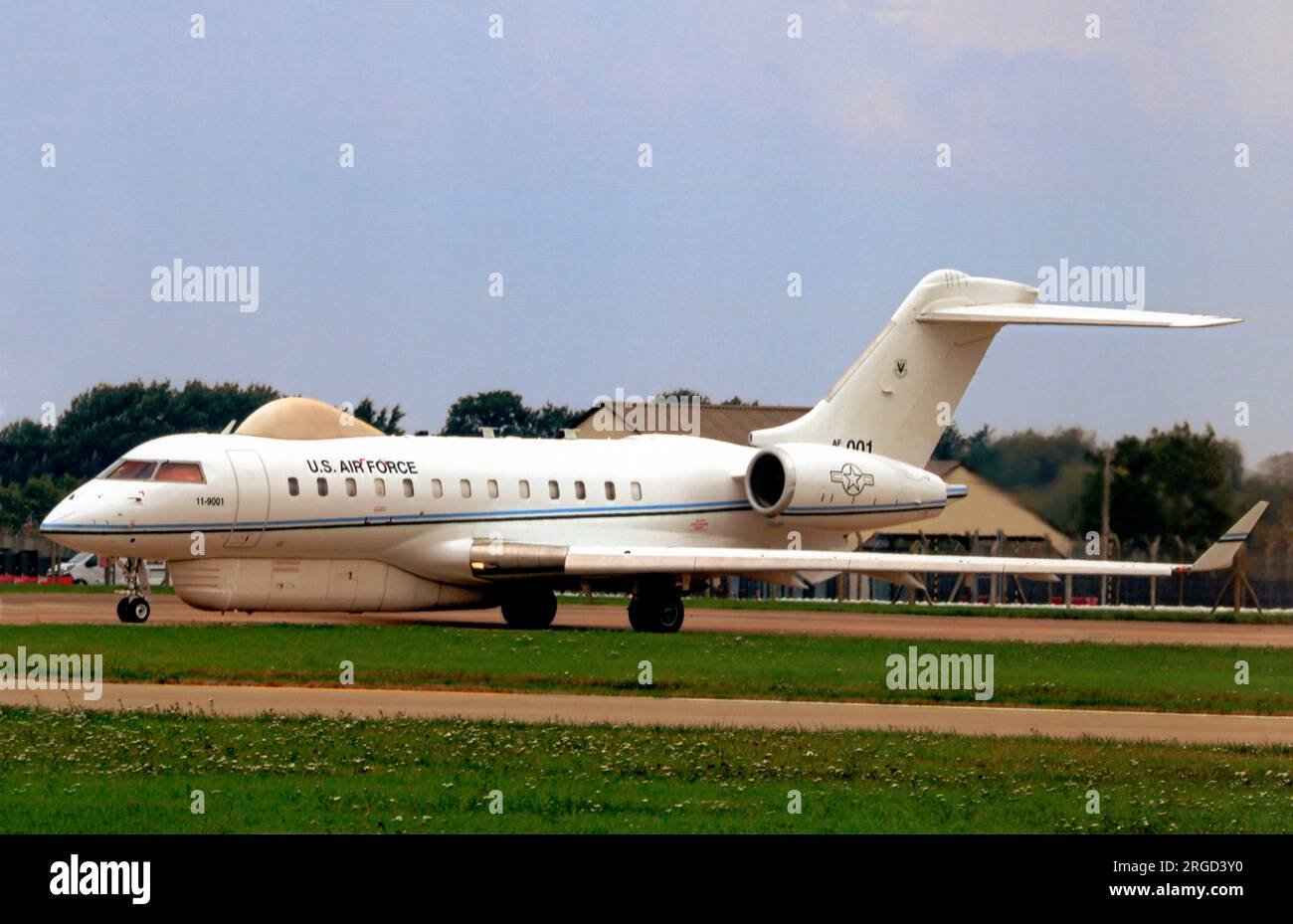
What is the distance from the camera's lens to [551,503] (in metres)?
42.9

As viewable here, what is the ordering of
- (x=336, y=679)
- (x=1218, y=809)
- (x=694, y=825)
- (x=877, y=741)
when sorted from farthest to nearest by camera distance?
(x=336, y=679), (x=877, y=741), (x=1218, y=809), (x=694, y=825)

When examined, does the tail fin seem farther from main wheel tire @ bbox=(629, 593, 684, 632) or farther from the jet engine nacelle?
main wheel tire @ bbox=(629, 593, 684, 632)

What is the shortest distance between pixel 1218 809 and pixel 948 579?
5413 cm

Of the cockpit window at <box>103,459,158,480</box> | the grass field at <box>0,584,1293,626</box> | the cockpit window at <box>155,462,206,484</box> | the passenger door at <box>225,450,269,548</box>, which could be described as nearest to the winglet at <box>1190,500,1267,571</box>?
the passenger door at <box>225,450,269,548</box>

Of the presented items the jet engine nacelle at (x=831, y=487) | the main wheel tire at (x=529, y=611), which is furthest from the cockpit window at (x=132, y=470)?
the jet engine nacelle at (x=831, y=487)

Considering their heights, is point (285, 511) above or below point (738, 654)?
above

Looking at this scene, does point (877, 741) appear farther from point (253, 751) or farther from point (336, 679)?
point (336, 679)

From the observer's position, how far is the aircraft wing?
38.7 metres

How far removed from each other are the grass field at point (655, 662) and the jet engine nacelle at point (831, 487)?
18.7 feet

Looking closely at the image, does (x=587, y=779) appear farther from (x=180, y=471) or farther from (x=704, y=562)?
(x=704, y=562)

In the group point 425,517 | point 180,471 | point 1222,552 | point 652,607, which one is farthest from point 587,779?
point 652,607
